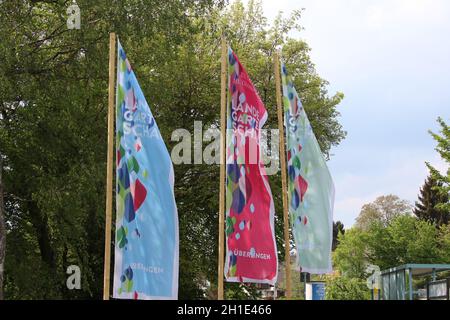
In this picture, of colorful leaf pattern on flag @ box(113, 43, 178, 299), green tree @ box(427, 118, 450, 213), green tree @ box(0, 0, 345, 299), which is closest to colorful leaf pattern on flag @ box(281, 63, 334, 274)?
colorful leaf pattern on flag @ box(113, 43, 178, 299)

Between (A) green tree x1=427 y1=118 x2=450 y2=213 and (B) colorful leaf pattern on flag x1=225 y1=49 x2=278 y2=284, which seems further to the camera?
(A) green tree x1=427 y1=118 x2=450 y2=213

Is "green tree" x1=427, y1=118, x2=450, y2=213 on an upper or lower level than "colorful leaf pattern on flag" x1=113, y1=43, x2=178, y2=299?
upper

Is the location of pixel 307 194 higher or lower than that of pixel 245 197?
higher

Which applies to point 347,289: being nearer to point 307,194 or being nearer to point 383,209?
point 383,209

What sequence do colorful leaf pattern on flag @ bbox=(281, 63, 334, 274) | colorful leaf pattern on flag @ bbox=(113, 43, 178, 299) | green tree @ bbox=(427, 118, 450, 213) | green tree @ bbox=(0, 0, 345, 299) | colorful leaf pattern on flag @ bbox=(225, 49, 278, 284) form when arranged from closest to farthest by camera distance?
colorful leaf pattern on flag @ bbox=(113, 43, 178, 299) < colorful leaf pattern on flag @ bbox=(225, 49, 278, 284) < colorful leaf pattern on flag @ bbox=(281, 63, 334, 274) < green tree @ bbox=(0, 0, 345, 299) < green tree @ bbox=(427, 118, 450, 213)

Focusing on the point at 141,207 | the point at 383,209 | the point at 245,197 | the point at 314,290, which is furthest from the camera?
the point at 383,209

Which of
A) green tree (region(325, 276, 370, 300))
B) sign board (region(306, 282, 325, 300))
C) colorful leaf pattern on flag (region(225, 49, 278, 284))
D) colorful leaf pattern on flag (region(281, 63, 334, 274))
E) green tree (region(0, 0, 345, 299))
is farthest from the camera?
green tree (region(325, 276, 370, 300))

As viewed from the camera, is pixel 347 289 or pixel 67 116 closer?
pixel 67 116

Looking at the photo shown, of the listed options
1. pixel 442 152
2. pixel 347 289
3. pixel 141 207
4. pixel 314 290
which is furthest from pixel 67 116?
pixel 347 289

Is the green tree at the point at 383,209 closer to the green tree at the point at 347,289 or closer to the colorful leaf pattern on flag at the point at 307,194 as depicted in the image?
the green tree at the point at 347,289

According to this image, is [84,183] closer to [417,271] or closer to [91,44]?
[91,44]

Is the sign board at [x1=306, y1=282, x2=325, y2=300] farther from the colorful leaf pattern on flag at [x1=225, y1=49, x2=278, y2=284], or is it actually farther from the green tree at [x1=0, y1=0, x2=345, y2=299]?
the green tree at [x1=0, y1=0, x2=345, y2=299]

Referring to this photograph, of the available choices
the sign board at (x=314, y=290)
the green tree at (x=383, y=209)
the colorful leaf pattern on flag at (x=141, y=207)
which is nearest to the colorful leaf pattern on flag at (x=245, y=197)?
the colorful leaf pattern on flag at (x=141, y=207)

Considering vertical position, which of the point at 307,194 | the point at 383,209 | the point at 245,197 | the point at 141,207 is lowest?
the point at 141,207
